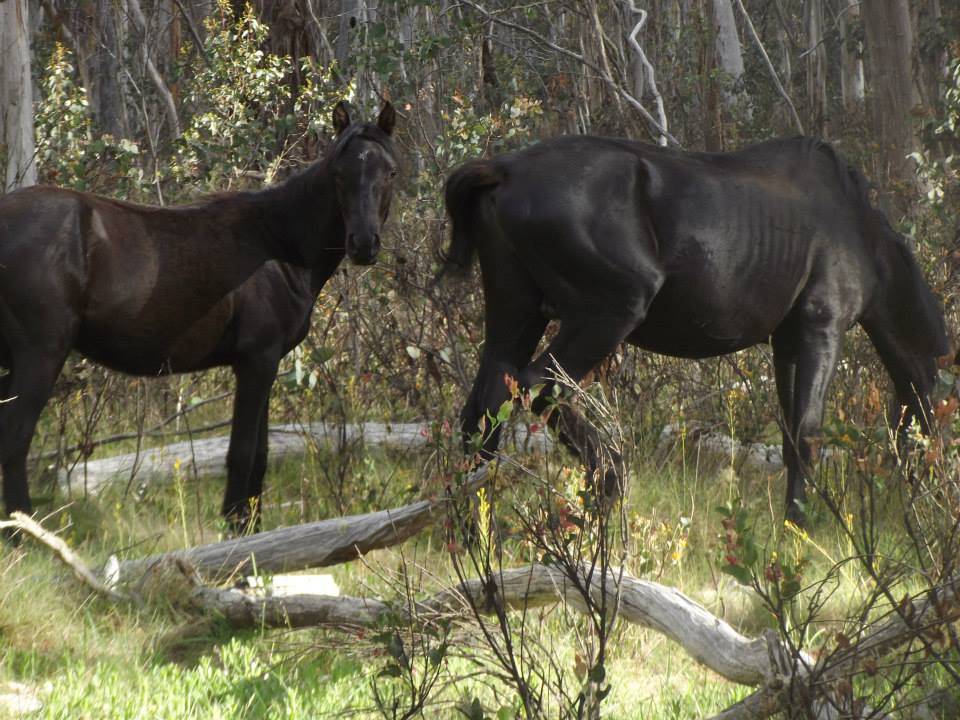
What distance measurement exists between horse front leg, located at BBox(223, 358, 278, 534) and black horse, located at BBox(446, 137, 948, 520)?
1096mm

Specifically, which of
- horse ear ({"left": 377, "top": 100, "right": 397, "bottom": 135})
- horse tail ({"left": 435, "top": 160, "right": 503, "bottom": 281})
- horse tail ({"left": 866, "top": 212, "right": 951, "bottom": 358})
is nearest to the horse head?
horse ear ({"left": 377, "top": 100, "right": 397, "bottom": 135})

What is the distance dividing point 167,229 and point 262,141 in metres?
3.74

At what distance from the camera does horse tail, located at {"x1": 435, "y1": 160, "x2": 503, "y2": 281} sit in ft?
17.1

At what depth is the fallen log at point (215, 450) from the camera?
6570 mm

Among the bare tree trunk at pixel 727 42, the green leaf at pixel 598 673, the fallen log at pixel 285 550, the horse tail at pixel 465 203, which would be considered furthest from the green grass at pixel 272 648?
the bare tree trunk at pixel 727 42

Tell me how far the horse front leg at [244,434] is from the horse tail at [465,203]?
105 centimetres

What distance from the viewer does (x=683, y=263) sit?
5316mm

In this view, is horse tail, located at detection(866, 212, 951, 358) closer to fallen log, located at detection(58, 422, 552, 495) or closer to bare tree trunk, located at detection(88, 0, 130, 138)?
fallen log, located at detection(58, 422, 552, 495)

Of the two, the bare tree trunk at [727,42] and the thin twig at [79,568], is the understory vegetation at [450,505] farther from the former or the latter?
the bare tree trunk at [727,42]

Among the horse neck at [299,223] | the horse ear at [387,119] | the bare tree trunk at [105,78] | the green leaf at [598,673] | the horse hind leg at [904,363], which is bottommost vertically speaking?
the green leaf at [598,673]

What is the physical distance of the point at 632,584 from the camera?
13.1ft

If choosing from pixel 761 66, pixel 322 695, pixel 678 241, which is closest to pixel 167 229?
pixel 678 241

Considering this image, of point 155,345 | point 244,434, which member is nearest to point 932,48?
point 244,434

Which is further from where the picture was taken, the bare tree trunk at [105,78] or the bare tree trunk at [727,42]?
the bare tree trunk at [727,42]
